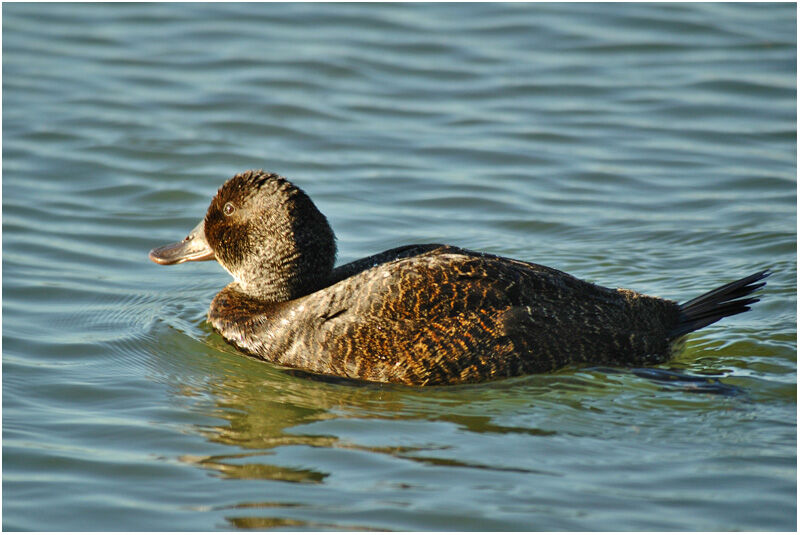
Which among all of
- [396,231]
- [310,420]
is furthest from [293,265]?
[396,231]

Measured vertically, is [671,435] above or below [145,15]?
below

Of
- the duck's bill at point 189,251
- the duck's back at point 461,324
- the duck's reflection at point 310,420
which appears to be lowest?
the duck's reflection at point 310,420

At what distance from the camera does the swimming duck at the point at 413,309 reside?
603 centimetres

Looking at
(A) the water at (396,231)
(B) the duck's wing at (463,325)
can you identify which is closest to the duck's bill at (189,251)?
(A) the water at (396,231)

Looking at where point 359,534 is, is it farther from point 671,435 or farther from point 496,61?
point 496,61

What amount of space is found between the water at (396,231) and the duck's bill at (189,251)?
0.45 metres

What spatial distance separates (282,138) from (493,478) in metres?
5.95

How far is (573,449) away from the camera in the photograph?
5.45m

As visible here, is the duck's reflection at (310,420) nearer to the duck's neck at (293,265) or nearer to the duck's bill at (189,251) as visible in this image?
the duck's neck at (293,265)

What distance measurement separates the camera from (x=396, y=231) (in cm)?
889

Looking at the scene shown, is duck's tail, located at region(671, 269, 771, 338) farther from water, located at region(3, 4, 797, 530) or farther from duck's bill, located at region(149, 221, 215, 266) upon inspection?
duck's bill, located at region(149, 221, 215, 266)

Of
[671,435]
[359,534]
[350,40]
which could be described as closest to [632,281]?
[671,435]

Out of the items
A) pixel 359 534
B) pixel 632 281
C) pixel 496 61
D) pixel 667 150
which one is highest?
pixel 496 61

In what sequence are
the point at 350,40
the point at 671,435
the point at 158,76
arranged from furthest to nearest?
1. the point at 350,40
2. the point at 158,76
3. the point at 671,435
